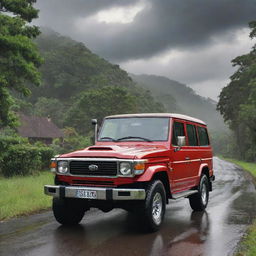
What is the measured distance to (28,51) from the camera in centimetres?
1548

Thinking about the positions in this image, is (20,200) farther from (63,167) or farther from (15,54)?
(15,54)

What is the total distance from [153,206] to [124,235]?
0.79 m

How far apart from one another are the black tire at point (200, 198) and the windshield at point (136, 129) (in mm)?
2459

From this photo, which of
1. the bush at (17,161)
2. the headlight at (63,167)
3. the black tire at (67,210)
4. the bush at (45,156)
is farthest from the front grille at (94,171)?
the bush at (45,156)

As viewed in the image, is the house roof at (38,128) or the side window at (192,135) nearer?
the side window at (192,135)

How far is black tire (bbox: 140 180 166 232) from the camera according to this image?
689 centimetres

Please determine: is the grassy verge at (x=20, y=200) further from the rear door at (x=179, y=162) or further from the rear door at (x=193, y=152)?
the rear door at (x=193, y=152)

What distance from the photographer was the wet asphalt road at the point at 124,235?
5977mm

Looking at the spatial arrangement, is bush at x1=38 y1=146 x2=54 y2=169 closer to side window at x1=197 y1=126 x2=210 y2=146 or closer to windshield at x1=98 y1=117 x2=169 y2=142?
side window at x1=197 y1=126 x2=210 y2=146

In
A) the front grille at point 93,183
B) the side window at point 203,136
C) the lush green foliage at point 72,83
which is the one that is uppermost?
the lush green foliage at point 72,83

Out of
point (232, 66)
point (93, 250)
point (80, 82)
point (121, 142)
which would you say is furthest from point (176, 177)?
point (80, 82)

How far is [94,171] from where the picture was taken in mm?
7090

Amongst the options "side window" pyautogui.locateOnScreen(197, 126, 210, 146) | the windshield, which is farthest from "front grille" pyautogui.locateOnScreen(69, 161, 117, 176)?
"side window" pyautogui.locateOnScreen(197, 126, 210, 146)

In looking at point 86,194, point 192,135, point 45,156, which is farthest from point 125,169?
point 45,156
